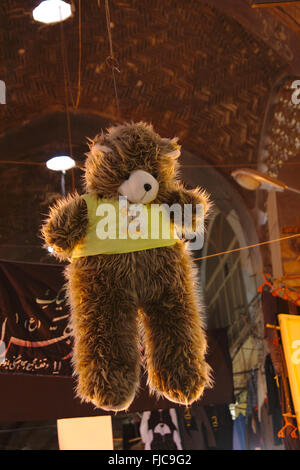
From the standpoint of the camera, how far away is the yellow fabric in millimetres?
1529

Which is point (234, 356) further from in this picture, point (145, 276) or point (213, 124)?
point (145, 276)

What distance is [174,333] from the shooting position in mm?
1505

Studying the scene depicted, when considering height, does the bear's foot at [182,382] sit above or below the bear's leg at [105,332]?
below

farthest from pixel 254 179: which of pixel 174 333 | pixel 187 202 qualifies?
pixel 174 333

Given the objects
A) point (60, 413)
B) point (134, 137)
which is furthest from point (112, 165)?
point (60, 413)

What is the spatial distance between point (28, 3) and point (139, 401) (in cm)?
324

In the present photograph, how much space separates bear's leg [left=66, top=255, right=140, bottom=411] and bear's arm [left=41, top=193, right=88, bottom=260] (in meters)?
0.07

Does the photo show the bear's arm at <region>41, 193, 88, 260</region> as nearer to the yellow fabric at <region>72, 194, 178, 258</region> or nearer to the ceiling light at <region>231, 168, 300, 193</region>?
the yellow fabric at <region>72, 194, 178, 258</region>

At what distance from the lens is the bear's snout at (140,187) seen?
151 cm

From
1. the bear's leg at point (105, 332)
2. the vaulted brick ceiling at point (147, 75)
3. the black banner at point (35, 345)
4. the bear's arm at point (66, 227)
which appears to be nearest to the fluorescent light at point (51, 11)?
the vaulted brick ceiling at point (147, 75)

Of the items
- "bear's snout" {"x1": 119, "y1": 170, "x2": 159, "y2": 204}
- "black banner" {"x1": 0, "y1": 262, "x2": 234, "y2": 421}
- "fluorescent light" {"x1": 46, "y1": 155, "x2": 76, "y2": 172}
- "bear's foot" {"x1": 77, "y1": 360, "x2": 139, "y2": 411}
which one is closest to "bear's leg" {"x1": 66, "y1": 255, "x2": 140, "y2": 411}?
"bear's foot" {"x1": 77, "y1": 360, "x2": 139, "y2": 411}

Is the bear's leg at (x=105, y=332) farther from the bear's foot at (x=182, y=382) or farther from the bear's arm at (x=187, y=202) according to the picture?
the bear's arm at (x=187, y=202)

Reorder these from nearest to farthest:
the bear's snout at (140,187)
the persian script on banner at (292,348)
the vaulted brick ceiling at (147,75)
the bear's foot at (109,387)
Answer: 1. the bear's foot at (109,387)
2. the bear's snout at (140,187)
3. the persian script on banner at (292,348)
4. the vaulted brick ceiling at (147,75)

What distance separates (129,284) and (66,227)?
259mm
